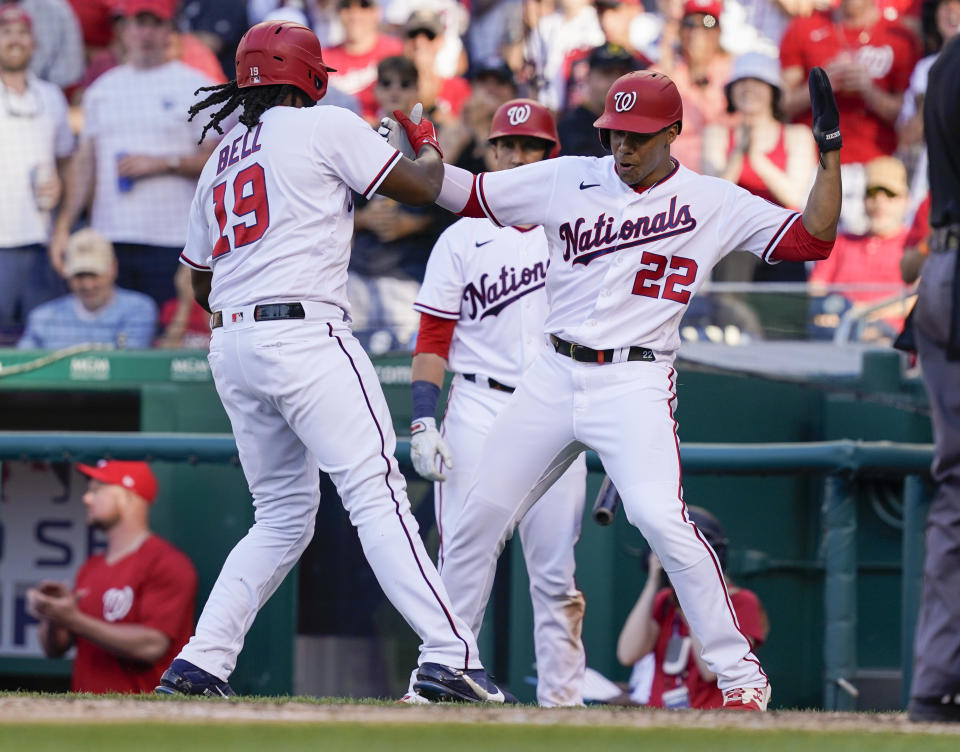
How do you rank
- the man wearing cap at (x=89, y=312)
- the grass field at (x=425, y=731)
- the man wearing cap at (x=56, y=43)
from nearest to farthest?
the grass field at (x=425, y=731)
the man wearing cap at (x=89, y=312)
the man wearing cap at (x=56, y=43)

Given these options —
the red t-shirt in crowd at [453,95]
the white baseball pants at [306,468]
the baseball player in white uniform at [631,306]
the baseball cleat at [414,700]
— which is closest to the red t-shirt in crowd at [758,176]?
the red t-shirt in crowd at [453,95]

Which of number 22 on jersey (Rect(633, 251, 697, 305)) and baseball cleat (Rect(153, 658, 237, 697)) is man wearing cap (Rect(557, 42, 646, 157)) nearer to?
number 22 on jersey (Rect(633, 251, 697, 305))

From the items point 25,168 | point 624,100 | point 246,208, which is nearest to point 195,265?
point 246,208

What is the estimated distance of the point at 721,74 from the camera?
785cm

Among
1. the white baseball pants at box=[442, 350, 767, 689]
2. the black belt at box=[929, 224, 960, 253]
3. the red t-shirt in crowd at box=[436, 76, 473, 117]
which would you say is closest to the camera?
the black belt at box=[929, 224, 960, 253]

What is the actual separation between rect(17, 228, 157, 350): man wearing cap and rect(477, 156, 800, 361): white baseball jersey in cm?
343

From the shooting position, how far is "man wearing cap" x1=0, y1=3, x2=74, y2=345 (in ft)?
23.9

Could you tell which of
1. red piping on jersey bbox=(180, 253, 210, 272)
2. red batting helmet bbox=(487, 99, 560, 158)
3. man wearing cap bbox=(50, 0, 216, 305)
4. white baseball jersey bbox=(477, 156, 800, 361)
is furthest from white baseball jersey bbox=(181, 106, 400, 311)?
man wearing cap bbox=(50, 0, 216, 305)

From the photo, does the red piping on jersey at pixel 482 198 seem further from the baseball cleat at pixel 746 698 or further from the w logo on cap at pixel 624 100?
the baseball cleat at pixel 746 698

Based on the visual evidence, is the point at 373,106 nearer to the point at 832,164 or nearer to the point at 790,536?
the point at 790,536

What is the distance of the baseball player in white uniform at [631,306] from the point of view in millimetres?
3764

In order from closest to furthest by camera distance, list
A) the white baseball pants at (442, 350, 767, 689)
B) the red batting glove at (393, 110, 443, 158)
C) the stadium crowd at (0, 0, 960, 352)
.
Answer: the white baseball pants at (442, 350, 767, 689)
the red batting glove at (393, 110, 443, 158)
the stadium crowd at (0, 0, 960, 352)

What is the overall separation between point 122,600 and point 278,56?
2.43 m

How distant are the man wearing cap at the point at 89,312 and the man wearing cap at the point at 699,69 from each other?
291 centimetres
